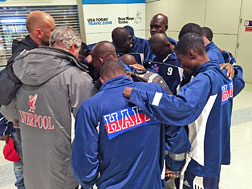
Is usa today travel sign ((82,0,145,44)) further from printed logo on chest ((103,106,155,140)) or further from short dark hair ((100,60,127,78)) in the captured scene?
printed logo on chest ((103,106,155,140))

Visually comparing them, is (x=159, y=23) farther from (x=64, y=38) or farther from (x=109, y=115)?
(x=109, y=115)

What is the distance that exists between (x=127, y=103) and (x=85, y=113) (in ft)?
0.71

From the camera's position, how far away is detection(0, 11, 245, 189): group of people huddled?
1037mm

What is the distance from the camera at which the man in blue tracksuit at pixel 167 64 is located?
76.9 inches

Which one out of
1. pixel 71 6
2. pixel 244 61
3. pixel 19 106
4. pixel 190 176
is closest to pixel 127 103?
pixel 19 106

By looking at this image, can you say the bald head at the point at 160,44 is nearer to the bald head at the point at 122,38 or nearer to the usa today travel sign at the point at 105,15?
the bald head at the point at 122,38

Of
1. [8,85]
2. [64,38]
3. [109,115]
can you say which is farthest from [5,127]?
[109,115]

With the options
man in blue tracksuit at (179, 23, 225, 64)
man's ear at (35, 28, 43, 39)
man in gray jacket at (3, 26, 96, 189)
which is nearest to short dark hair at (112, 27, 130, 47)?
man in blue tracksuit at (179, 23, 225, 64)

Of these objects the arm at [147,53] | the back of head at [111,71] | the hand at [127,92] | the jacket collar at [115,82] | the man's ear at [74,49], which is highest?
the man's ear at [74,49]

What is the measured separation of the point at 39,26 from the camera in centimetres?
168

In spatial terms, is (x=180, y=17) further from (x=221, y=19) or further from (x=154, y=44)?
(x=154, y=44)

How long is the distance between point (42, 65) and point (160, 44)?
1.18m

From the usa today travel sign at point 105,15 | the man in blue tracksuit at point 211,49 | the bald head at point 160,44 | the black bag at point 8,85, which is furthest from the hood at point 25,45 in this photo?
the usa today travel sign at point 105,15

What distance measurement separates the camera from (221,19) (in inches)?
213
